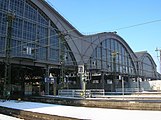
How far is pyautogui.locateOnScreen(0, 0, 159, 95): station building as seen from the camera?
46.8 metres

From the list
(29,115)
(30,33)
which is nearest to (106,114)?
(29,115)

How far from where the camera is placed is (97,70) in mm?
71812

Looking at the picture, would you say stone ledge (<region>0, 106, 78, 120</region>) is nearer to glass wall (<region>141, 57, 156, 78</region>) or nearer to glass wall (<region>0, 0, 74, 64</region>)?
glass wall (<region>0, 0, 74, 64</region>)

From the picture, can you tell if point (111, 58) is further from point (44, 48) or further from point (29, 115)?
point (29, 115)

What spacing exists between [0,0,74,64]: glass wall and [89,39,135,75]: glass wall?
1873 centimetres

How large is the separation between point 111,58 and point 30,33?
132 feet

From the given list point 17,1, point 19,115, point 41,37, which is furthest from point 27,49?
point 19,115

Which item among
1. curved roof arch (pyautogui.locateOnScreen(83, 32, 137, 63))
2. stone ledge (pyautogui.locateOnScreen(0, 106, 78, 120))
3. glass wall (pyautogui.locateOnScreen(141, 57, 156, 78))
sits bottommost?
stone ledge (pyautogui.locateOnScreen(0, 106, 78, 120))

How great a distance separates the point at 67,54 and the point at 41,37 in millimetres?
10414

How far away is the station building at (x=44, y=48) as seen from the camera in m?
46.8

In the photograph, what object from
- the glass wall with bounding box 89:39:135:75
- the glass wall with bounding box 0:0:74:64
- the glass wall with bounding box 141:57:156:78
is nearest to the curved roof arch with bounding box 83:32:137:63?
the glass wall with bounding box 89:39:135:75

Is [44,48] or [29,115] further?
[44,48]

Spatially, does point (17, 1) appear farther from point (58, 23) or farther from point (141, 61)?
point (141, 61)

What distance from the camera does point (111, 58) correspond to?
277 feet
